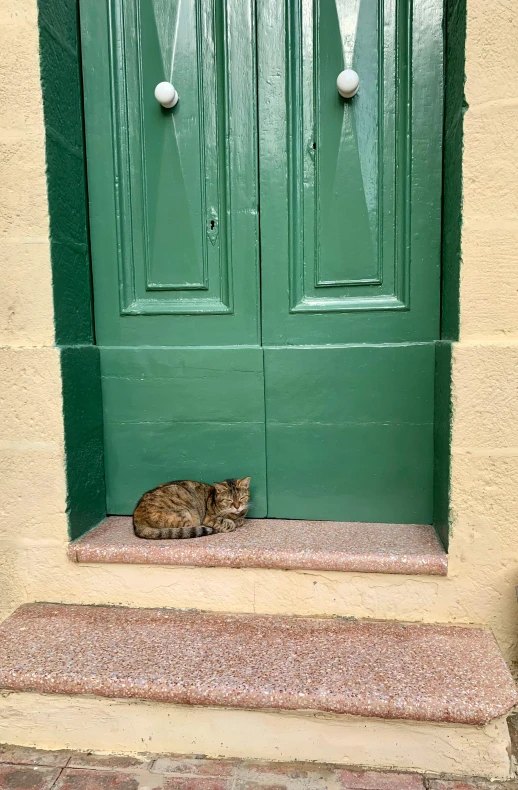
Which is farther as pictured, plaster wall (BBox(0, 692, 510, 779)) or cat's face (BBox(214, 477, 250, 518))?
cat's face (BBox(214, 477, 250, 518))

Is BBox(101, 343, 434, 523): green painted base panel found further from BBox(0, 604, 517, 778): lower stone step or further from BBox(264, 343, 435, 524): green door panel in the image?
BBox(0, 604, 517, 778): lower stone step

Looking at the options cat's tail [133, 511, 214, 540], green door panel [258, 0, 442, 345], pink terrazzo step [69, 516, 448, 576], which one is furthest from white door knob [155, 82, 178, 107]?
pink terrazzo step [69, 516, 448, 576]

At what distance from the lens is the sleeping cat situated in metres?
2.06

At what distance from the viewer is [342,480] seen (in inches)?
85.7

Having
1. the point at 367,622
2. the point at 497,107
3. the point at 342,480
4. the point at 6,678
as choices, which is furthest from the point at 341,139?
the point at 6,678

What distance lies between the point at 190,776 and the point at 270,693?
0.40 m

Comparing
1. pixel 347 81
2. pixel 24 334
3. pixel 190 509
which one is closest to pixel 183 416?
pixel 190 509

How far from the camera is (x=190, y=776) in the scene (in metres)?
1.55

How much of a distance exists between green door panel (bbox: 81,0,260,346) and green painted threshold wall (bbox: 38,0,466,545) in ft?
0.23

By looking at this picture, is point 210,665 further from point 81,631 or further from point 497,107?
point 497,107

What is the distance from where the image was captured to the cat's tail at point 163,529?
2035 mm

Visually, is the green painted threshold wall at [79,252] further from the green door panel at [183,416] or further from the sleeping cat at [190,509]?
the sleeping cat at [190,509]

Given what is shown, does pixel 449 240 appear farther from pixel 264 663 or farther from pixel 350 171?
pixel 264 663

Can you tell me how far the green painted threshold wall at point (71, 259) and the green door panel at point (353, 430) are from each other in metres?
0.82
